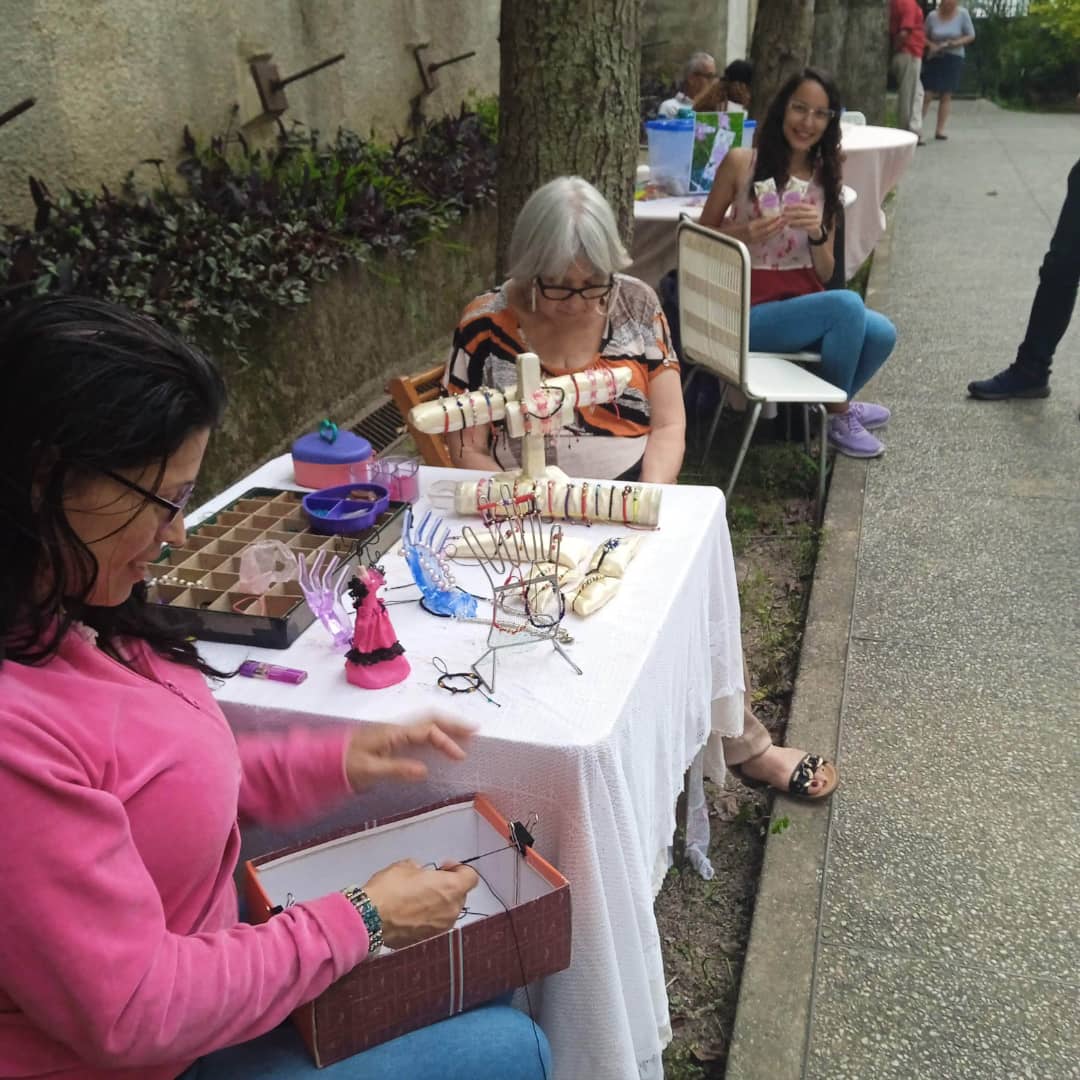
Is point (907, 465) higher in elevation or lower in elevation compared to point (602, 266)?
lower

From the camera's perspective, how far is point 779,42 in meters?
6.92

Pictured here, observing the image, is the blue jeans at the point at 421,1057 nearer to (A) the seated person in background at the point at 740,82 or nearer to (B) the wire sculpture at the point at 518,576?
(B) the wire sculpture at the point at 518,576

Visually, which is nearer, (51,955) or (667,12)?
(51,955)

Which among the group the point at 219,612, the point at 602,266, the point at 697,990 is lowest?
the point at 697,990

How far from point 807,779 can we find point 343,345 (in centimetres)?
304

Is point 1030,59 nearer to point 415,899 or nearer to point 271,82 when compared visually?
point 271,82

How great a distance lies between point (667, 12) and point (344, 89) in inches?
267

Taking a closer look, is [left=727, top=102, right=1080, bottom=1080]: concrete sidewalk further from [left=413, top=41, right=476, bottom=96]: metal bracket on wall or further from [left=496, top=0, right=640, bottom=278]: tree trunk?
[left=413, top=41, right=476, bottom=96]: metal bracket on wall

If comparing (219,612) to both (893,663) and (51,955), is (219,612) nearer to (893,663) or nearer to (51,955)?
(51,955)

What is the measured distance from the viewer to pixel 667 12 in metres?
11.2

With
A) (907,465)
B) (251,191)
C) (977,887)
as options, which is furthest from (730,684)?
(251,191)

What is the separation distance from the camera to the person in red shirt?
39.6 feet

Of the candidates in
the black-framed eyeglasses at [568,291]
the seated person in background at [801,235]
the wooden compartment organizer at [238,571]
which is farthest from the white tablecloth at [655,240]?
the wooden compartment organizer at [238,571]

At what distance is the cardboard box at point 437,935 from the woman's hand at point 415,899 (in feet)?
0.12
